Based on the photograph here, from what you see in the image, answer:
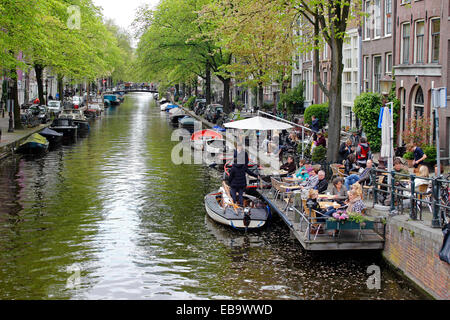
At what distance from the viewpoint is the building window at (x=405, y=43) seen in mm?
29922

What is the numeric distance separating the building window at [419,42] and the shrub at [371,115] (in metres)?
3.29

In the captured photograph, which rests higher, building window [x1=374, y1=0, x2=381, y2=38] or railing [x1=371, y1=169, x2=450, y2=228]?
building window [x1=374, y1=0, x2=381, y2=38]

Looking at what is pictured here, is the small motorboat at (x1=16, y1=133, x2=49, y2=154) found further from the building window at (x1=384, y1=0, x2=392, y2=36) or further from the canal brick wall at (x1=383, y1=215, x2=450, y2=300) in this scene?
the canal brick wall at (x1=383, y1=215, x2=450, y2=300)

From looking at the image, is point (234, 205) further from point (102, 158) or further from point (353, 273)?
point (102, 158)

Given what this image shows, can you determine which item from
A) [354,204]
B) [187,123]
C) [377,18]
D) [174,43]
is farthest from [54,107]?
[354,204]

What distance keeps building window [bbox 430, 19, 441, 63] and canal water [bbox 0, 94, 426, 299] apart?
10963 mm

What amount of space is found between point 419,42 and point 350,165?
994 centimetres

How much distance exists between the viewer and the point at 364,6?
124 feet

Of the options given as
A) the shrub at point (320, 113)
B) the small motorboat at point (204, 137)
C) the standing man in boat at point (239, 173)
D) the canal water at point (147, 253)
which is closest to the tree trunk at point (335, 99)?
the canal water at point (147, 253)

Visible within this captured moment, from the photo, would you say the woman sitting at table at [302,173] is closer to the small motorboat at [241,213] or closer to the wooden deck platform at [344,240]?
the small motorboat at [241,213]

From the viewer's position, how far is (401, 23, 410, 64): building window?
29922 mm

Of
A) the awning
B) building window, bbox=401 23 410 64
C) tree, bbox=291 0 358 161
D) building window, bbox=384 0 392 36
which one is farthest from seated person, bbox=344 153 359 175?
building window, bbox=384 0 392 36

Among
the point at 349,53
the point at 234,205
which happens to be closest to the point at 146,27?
the point at 349,53
